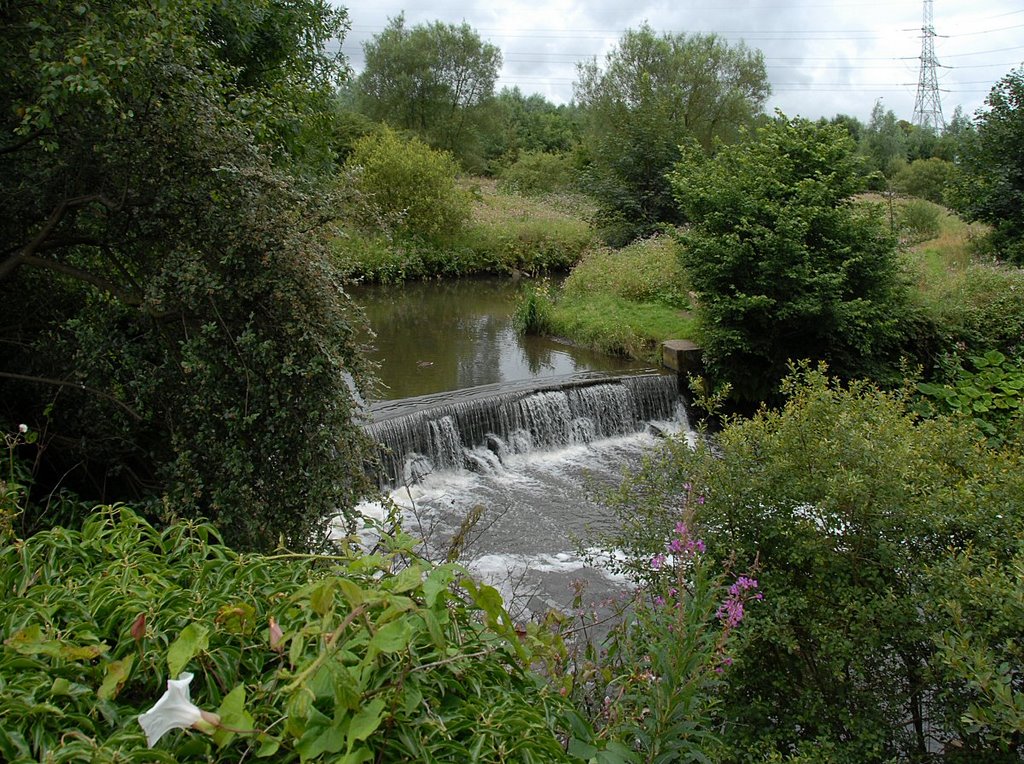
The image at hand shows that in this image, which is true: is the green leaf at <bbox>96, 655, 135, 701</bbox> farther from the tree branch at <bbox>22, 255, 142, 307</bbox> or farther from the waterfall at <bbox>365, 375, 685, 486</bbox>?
the waterfall at <bbox>365, 375, 685, 486</bbox>

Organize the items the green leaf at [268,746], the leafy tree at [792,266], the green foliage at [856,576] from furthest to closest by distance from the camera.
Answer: the leafy tree at [792,266] < the green foliage at [856,576] < the green leaf at [268,746]

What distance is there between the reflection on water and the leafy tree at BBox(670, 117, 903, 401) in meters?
2.20

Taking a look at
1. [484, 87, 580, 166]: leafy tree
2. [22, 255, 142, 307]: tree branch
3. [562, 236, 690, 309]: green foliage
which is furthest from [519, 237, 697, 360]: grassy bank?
[484, 87, 580, 166]: leafy tree

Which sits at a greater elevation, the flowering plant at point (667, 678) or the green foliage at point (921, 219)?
the green foliage at point (921, 219)

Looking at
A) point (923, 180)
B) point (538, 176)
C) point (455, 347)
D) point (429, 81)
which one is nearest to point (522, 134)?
point (429, 81)

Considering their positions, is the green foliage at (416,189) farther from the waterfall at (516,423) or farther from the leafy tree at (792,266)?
the waterfall at (516,423)

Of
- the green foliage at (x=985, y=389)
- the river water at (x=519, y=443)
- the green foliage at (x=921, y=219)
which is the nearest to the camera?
the river water at (x=519, y=443)

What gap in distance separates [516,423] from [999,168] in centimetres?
1297

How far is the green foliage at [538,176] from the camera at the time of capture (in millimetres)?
36625

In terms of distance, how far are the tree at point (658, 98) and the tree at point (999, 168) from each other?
342 inches

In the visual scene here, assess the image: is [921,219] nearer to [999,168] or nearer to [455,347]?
[999,168]

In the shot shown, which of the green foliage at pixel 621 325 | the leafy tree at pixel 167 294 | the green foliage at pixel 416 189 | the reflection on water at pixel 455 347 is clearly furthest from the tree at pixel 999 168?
the leafy tree at pixel 167 294

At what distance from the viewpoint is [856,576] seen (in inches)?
134

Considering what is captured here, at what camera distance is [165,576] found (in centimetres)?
221
